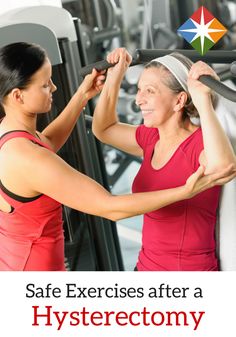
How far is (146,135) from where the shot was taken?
1809 mm

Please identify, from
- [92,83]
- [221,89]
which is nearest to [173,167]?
[221,89]

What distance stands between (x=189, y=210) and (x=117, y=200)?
211mm

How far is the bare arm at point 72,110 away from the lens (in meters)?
1.90

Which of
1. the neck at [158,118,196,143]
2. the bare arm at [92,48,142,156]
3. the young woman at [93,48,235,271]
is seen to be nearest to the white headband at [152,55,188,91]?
the young woman at [93,48,235,271]

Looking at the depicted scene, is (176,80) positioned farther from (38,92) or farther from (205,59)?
(38,92)

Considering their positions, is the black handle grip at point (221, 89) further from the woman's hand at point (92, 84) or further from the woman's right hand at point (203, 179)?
the woman's hand at point (92, 84)

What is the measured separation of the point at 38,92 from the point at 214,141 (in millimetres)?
502

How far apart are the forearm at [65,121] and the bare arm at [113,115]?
0.10 metres

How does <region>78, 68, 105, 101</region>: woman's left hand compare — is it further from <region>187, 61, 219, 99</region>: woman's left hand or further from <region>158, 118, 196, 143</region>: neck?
<region>187, 61, 219, 99</region>: woman's left hand

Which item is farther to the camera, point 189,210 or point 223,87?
point 189,210

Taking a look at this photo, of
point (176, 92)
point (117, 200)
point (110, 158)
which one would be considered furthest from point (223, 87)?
point (110, 158)

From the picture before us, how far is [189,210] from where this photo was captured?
5.38 ft

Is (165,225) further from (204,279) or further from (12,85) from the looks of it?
(12,85)

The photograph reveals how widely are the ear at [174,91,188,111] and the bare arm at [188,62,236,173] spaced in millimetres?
147
